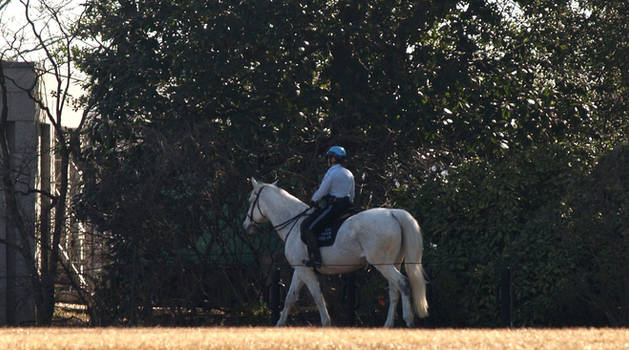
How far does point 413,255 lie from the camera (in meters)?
15.4

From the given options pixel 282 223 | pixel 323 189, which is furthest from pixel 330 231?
pixel 282 223

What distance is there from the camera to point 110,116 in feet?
67.7

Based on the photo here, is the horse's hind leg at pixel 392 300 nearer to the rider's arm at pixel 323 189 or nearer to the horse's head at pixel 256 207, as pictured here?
the rider's arm at pixel 323 189

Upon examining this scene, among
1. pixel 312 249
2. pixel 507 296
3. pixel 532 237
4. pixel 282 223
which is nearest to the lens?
pixel 507 296

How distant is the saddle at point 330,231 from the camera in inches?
628

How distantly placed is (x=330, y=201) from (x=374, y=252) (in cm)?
108

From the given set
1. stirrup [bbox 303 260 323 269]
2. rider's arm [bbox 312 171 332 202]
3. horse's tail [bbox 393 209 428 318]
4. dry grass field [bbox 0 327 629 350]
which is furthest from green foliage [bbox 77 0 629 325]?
dry grass field [bbox 0 327 629 350]

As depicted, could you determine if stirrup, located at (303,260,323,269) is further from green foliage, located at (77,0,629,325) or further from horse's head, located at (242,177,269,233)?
green foliage, located at (77,0,629,325)

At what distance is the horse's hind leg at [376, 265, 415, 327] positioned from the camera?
50.1 ft

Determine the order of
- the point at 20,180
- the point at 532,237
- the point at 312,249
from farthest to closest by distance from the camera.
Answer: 1. the point at 20,180
2. the point at 532,237
3. the point at 312,249

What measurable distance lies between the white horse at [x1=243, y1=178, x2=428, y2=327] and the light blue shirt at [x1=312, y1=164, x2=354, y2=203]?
0.44 meters

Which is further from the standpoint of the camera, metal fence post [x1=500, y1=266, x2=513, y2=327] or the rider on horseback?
the rider on horseback

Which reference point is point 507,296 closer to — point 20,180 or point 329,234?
point 329,234

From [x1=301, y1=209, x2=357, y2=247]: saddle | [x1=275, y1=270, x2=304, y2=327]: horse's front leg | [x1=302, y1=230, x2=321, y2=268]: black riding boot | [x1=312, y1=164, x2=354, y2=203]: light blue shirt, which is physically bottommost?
[x1=275, y1=270, x2=304, y2=327]: horse's front leg
